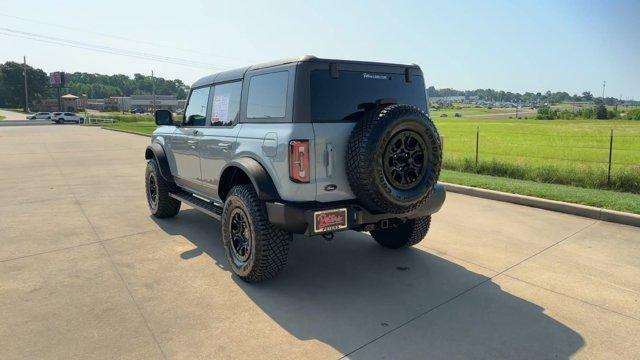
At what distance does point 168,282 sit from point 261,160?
1515 millimetres

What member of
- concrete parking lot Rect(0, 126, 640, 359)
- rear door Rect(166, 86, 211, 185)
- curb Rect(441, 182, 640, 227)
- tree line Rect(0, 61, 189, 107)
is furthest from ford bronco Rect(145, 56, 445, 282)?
tree line Rect(0, 61, 189, 107)

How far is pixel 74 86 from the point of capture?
15762 centimetres

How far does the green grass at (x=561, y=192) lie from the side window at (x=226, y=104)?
563 cm

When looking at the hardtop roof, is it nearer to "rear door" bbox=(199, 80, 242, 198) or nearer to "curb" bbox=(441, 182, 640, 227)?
"rear door" bbox=(199, 80, 242, 198)

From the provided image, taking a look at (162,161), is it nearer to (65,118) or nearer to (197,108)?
(197,108)

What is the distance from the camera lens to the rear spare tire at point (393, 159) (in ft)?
11.9

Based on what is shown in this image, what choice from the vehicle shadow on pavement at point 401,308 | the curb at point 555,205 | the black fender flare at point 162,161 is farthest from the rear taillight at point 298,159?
the curb at point 555,205

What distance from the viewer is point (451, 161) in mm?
11891

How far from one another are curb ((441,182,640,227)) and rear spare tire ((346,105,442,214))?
3.99m

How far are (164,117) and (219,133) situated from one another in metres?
1.71

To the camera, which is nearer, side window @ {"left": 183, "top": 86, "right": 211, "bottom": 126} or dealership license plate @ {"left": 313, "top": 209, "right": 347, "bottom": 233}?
dealership license plate @ {"left": 313, "top": 209, "right": 347, "bottom": 233}

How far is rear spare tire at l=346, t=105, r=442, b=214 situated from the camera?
363 cm

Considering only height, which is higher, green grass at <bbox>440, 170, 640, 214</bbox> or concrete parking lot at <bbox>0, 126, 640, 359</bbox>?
green grass at <bbox>440, 170, 640, 214</bbox>

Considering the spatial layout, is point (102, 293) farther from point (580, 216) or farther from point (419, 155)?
point (580, 216)
